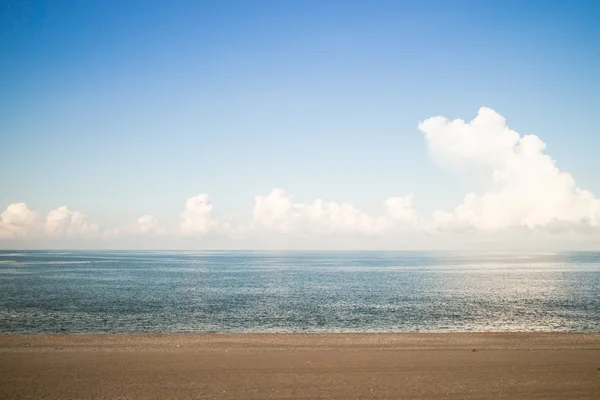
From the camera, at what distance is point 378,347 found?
76.6 feet

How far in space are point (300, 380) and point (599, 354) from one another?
15.0 m

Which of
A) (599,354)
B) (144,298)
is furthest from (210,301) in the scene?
(599,354)

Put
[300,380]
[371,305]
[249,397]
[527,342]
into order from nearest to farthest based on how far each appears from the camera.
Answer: [249,397] < [300,380] < [527,342] < [371,305]

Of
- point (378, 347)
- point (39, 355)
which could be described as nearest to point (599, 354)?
point (378, 347)

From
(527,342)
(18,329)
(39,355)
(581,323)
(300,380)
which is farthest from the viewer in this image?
(581,323)

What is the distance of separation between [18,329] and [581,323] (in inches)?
1960

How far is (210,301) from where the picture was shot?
57781 millimetres

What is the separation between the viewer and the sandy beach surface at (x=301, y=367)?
52.5ft

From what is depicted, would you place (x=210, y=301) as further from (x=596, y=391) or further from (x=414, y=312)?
(x=596, y=391)

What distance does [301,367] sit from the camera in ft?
62.7

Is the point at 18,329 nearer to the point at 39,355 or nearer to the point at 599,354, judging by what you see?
the point at 39,355

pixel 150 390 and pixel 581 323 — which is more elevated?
pixel 150 390

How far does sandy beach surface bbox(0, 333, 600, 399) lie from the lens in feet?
52.5

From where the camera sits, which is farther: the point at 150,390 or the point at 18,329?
the point at 18,329
